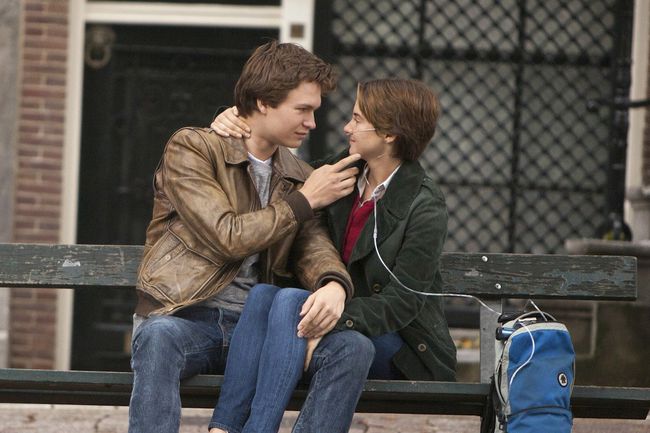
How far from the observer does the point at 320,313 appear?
436cm

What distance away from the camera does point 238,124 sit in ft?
15.8

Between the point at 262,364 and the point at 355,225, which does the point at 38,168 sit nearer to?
the point at 355,225

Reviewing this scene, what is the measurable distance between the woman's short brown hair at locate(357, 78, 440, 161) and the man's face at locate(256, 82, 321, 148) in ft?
0.56

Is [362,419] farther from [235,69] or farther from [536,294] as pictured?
[235,69]

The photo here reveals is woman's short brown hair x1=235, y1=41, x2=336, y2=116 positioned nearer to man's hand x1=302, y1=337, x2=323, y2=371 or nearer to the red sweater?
the red sweater

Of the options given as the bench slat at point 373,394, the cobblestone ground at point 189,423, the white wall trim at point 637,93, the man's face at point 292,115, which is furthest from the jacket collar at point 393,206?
the white wall trim at point 637,93

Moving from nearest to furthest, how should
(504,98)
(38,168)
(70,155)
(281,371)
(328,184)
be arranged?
1. (281,371)
2. (328,184)
3. (38,168)
4. (70,155)
5. (504,98)

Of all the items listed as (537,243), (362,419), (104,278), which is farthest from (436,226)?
(537,243)

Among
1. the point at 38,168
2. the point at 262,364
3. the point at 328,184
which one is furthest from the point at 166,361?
the point at 38,168

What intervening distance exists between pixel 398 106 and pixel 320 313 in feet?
2.58

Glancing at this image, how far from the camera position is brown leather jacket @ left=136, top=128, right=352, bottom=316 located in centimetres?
454

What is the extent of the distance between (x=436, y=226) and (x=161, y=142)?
4781mm

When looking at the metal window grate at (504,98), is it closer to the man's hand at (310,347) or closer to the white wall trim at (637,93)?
the white wall trim at (637,93)

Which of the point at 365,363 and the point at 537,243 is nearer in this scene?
the point at 365,363
